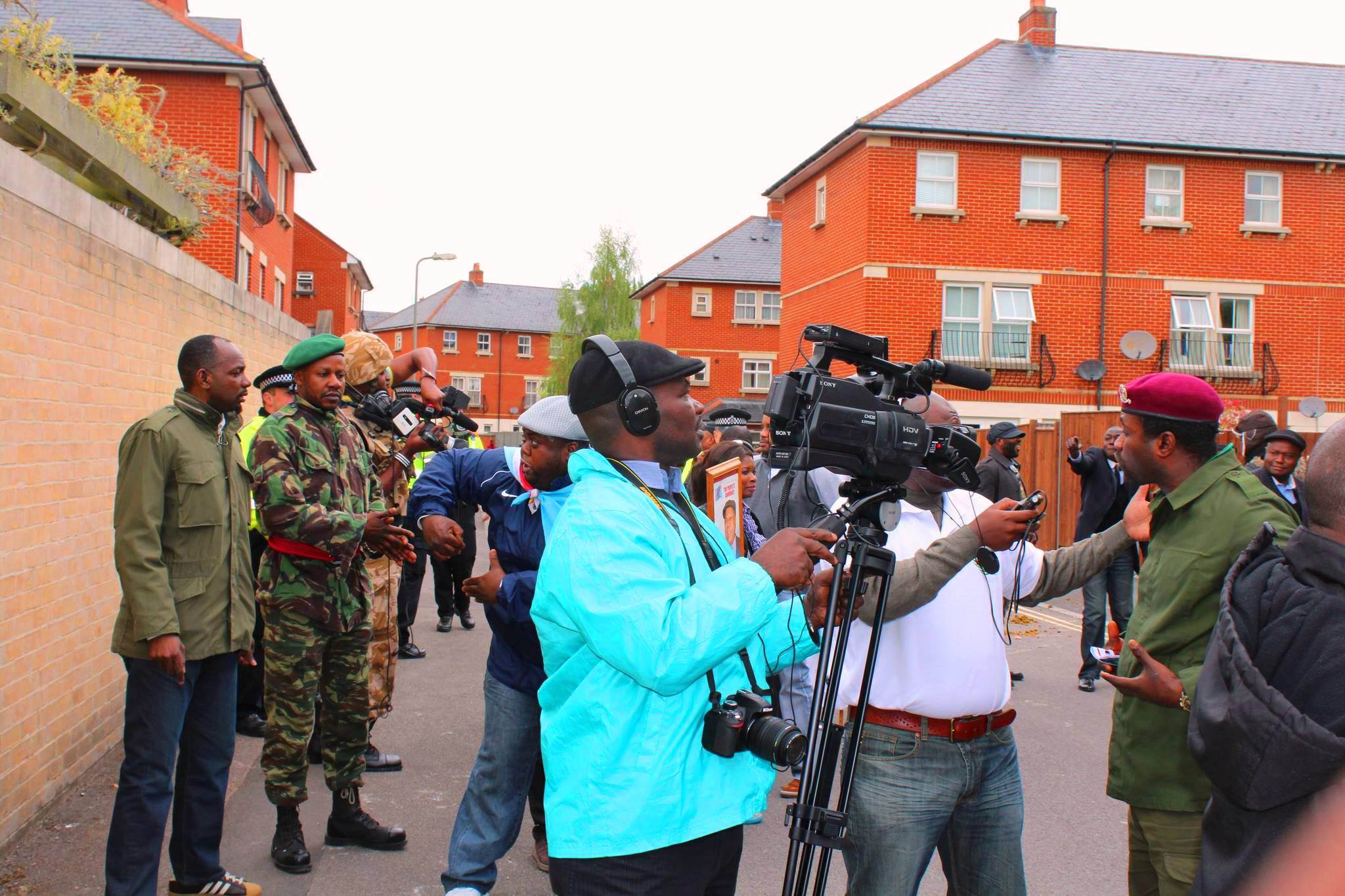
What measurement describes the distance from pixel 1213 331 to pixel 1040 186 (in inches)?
219

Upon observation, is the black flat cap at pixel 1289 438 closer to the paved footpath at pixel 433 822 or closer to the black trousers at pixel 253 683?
the paved footpath at pixel 433 822

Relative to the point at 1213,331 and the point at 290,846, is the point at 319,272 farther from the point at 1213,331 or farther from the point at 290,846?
the point at 290,846

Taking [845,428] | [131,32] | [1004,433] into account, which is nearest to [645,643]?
[845,428]

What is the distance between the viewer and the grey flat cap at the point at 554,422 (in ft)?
14.3

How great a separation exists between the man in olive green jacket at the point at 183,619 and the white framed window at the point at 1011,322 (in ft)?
76.4

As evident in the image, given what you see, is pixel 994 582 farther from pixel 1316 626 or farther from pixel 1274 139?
pixel 1274 139

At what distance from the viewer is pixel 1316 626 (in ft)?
7.55

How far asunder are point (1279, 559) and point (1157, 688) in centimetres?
66

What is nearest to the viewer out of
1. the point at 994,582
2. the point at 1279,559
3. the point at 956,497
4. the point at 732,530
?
the point at 1279,559

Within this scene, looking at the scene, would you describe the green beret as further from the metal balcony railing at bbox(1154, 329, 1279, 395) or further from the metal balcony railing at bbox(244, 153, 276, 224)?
the metal balcony railing at bbox(1154, 329, 1279, 395)

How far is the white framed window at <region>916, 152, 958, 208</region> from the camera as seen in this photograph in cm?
2553

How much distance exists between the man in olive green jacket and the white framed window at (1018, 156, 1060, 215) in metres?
24.4

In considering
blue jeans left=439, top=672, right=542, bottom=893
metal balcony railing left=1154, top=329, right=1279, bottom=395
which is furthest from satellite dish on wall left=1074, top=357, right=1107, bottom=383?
blue jeans left=439, top=672, right=542, bottom=893

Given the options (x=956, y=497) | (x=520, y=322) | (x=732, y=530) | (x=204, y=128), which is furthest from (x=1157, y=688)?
(x=520, y=322)
